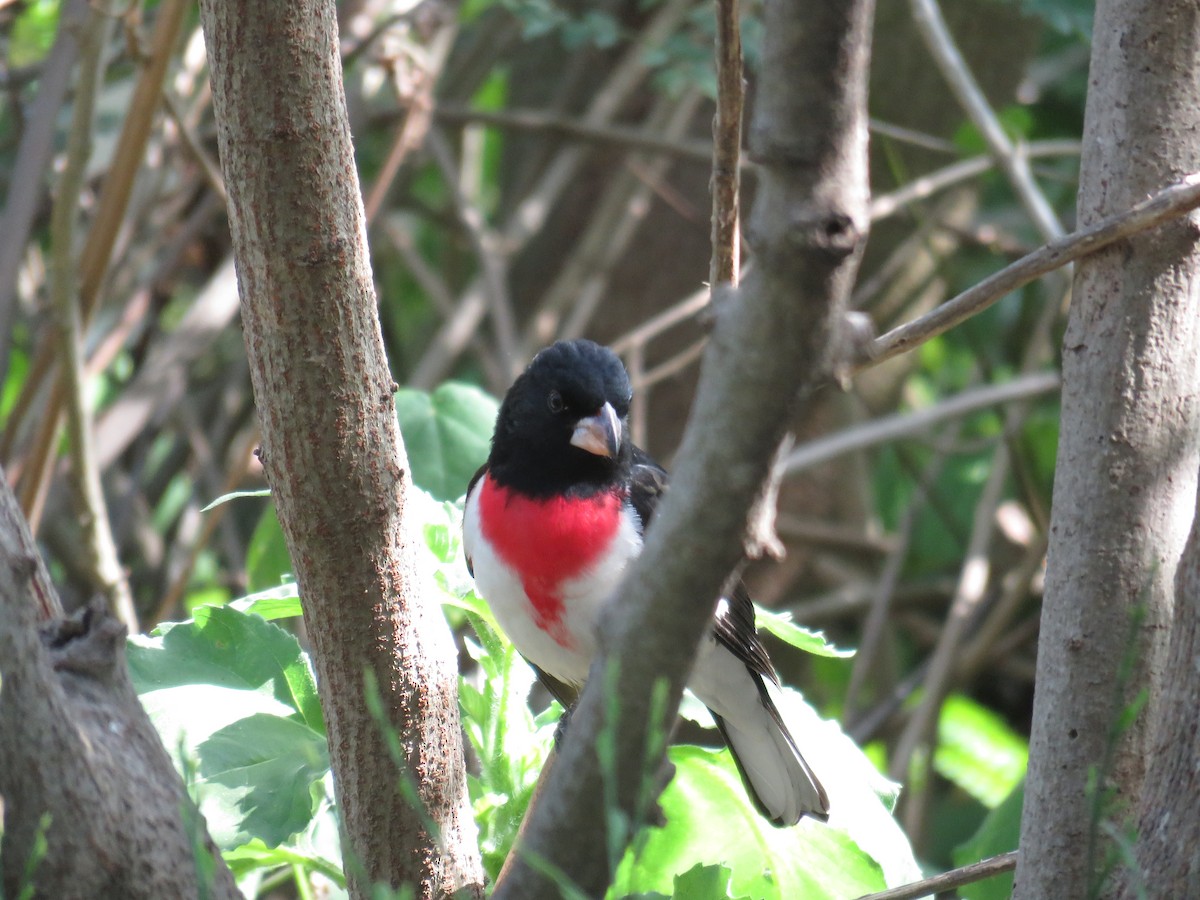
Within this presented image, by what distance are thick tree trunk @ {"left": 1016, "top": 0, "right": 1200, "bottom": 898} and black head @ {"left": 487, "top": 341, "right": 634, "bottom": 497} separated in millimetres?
1065

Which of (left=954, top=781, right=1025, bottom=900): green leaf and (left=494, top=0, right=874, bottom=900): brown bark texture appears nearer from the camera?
(left=494, top=0, right=874, bottom=900): brown bark texture

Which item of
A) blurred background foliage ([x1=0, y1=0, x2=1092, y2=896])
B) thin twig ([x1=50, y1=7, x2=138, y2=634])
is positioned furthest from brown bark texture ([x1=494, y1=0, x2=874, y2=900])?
blurred background foliage ([x1=0, y1=0, x2=1092, y2=896])

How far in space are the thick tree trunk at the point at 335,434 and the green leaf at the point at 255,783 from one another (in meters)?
0.11

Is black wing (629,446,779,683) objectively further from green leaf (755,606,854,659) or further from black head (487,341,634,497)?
green leaf (755,606,854,659)

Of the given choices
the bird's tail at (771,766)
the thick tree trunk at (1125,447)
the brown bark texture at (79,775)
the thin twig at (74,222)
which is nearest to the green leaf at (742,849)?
the bird's tail at (771,766)

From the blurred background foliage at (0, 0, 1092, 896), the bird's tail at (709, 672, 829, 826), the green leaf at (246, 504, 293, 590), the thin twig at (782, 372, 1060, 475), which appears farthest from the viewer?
the thin twig at (782, 372, 1060, 475)

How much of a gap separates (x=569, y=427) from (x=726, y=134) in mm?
1234

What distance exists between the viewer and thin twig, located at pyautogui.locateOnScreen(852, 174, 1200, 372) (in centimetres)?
109

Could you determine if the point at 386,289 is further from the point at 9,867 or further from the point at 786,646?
the point at 9,867

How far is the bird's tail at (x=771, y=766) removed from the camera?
1.89 metres

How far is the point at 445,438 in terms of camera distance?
2.25 metres

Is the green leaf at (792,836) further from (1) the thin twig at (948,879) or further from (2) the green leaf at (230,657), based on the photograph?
(2) the green leaf at (230,657)

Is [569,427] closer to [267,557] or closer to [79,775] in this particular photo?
[267,557]

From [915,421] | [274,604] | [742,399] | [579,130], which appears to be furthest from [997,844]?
[579,130]
